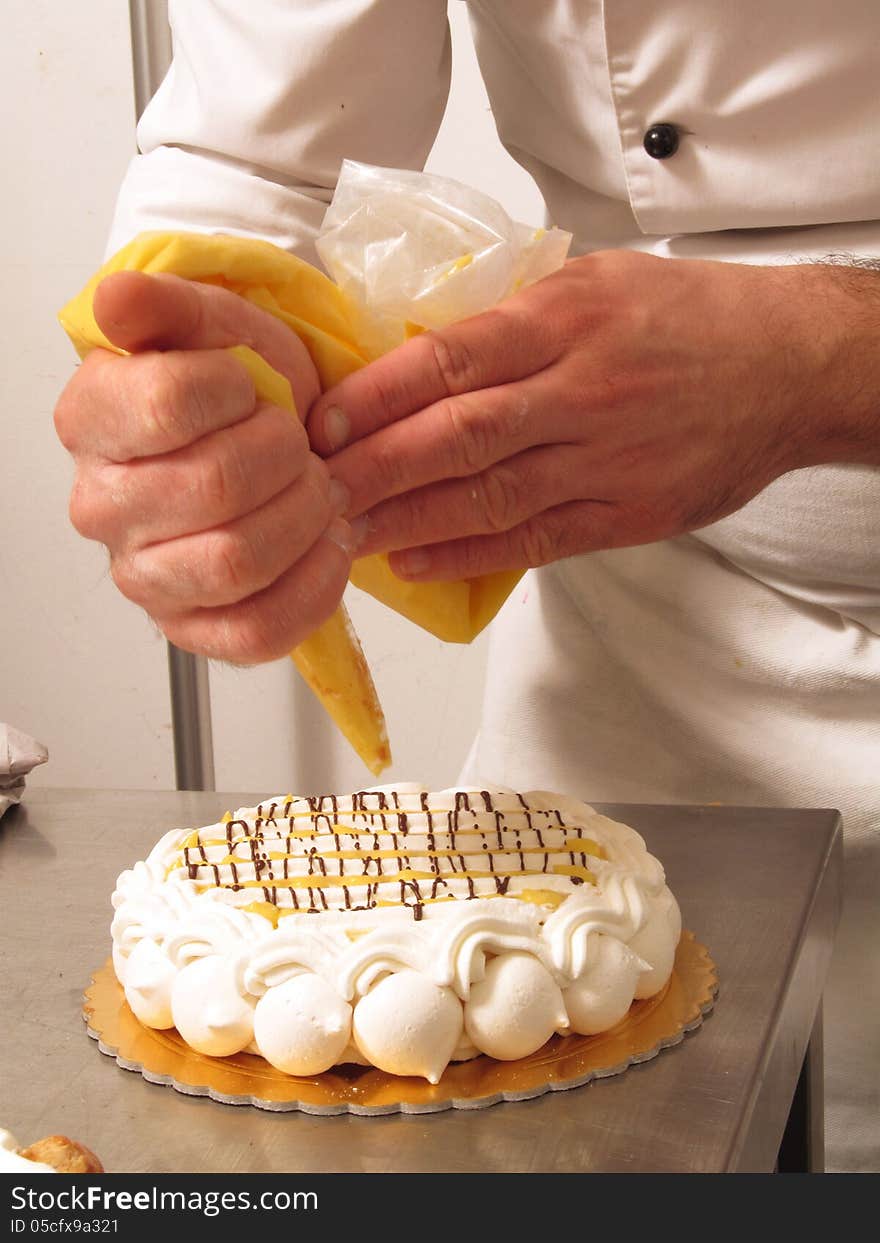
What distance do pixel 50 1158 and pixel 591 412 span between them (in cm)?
56

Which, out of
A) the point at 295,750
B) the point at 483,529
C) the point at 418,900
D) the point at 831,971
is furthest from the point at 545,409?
the point at 295,750

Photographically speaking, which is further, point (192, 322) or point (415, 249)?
point (415, 249)

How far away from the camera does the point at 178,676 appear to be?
2.45 meters

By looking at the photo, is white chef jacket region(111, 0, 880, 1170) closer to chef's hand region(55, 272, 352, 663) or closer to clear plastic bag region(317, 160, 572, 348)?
clear plastic bag region(317, 160, 572, 348)

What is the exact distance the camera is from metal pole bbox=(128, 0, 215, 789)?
2.27m

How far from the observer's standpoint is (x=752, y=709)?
4.43 ft

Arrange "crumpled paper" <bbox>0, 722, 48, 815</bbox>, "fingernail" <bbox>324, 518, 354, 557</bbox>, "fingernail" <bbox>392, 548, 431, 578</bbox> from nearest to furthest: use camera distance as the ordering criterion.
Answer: "fingernail" <bbox>324, 518, 354, 557</bbox> < "fingernail" <bbox>392, 548, 431, 578</bbox> < "crumpled paper" <bbox>0, 722, 48, 815</bbox>

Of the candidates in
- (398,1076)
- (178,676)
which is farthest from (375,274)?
(178,676)

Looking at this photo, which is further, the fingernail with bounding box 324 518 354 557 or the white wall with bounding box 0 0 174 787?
the white wall with bounding box 0 0 174 787

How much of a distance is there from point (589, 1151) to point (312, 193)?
2.72 ft

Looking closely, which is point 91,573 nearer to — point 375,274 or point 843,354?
point 375,274

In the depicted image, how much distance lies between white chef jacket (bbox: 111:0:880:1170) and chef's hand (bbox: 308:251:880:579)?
165mm

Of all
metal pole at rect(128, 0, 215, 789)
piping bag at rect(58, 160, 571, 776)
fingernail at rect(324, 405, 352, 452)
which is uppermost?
piping bag at rect(58, 160, 571, 776)

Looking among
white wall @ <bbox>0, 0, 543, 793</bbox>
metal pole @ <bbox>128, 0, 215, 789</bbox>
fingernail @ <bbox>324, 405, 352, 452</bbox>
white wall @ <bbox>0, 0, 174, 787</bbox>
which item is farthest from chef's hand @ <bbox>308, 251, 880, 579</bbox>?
white wall @ <bbox>0, 0, 174, 787</bbox>
